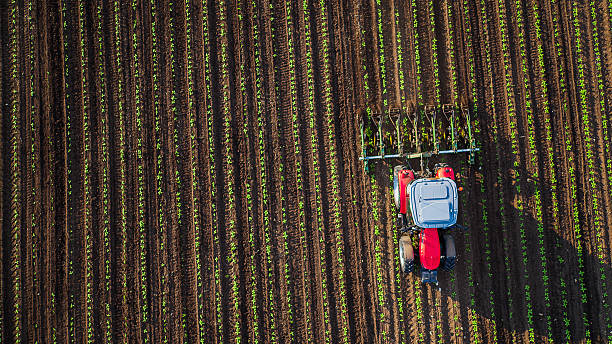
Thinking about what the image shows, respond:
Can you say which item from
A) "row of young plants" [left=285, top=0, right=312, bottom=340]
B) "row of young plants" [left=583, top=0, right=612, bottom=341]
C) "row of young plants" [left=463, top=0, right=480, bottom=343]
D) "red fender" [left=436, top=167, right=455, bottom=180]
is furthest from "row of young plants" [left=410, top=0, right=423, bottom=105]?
"row of young plants" [left=583, top=0, right=612, bottom=341]

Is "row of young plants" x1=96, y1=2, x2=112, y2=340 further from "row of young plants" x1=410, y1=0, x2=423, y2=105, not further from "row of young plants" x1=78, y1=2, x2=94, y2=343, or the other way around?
"row of young plants" x1=410, y1=0, x2=423, y2=105

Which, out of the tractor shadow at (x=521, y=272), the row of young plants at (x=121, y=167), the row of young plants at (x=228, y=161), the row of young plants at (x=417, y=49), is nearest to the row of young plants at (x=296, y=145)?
the row of young plants at (x=228, y=161)

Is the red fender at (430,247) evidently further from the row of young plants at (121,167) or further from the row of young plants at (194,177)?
the row of young plants at (121,167)

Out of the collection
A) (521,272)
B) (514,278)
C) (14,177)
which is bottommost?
(514,278)

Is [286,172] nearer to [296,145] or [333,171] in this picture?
[296,145]

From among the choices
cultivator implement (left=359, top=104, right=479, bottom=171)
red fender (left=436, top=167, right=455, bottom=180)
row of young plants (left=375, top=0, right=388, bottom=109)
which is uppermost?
row of young plants (left=375, top=0, right=388, bottom=109)

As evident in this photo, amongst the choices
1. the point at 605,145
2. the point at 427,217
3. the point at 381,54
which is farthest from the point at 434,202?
the point at 605,145
